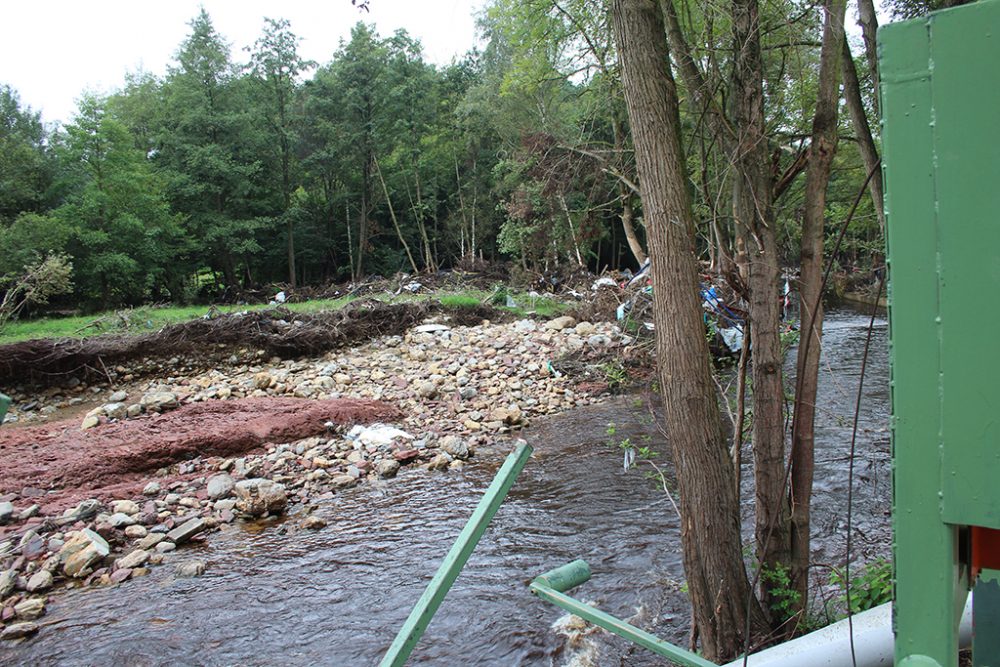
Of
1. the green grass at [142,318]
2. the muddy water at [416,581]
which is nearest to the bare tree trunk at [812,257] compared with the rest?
the muddy water at [416,581]

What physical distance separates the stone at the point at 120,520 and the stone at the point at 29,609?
1.32 metres

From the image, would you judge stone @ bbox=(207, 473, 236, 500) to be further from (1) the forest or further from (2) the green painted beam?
(1) the forest

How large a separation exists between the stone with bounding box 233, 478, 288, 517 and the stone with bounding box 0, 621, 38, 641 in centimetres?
226

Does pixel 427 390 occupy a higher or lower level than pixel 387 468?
higher

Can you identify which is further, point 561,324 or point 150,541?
point 561,324

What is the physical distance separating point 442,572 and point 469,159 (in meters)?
31.3

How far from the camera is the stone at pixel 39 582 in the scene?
532 cm

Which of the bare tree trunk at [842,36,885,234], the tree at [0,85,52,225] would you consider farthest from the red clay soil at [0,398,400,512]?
the tree at [0,85,52,225]

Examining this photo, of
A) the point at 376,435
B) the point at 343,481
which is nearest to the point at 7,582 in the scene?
the point at 343,481

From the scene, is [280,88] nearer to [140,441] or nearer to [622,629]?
[140,441]

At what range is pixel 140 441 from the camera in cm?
859

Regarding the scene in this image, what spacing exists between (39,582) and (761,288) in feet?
19.9

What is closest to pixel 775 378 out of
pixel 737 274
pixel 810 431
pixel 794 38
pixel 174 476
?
pixel 810 431

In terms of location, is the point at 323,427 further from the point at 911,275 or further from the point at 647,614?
the point at 911,275
